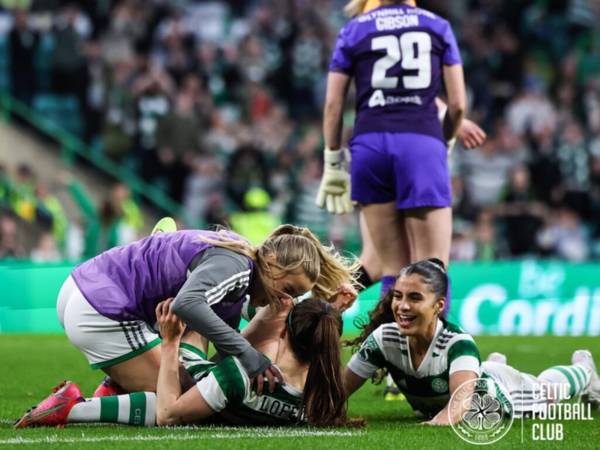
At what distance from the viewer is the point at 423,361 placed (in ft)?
20.9

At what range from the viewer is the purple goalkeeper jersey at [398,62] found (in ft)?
25.8

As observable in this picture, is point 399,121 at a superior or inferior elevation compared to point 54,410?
superior

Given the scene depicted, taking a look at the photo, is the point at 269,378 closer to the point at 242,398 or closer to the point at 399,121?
the point at 242,398

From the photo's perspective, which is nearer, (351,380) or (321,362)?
(321,362)

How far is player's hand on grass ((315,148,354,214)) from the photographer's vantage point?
854cm

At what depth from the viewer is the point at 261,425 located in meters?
6.21

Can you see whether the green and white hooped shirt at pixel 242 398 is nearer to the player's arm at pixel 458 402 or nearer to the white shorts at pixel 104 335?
the white shorts at pixel 104 335

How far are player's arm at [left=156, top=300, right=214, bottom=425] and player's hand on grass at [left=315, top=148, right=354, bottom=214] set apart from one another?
270cm

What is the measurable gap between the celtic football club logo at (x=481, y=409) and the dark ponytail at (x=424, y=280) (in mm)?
484

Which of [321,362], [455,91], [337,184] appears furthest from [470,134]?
[321,362]

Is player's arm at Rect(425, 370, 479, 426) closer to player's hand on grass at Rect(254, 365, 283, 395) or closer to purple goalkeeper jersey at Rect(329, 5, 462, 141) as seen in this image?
player's hand on grass at Rect(254, 365, 283, 395)

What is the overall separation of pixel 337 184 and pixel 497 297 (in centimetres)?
711

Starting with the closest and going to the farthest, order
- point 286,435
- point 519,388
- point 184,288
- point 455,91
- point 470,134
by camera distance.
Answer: point 286,435, point 184,288, point 519,388, point 455,91, point 470,134

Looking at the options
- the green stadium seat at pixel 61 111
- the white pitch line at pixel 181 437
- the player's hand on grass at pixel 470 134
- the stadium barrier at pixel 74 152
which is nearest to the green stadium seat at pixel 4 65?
the stadium barrier at pixel 74 152
